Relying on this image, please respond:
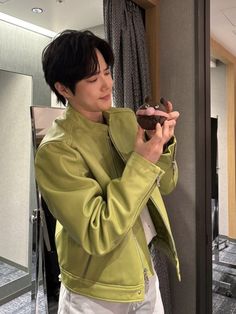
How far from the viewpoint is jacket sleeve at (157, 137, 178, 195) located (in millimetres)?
831

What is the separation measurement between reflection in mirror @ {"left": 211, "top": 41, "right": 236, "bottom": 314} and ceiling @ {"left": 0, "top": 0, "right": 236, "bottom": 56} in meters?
0.13

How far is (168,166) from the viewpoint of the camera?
84 cm

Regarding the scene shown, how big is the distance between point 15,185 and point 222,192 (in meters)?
1.50

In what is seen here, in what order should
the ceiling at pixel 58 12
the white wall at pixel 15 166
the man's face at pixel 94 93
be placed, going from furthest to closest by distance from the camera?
the white wall at pixel 15 166 < the ceiling at pixel 58 12 < the man's face at pixel 94 93

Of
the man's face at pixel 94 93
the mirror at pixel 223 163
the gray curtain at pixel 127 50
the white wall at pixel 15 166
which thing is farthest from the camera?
the white wall at pixel 15 166

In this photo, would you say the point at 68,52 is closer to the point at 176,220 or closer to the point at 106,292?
the point at 106,292

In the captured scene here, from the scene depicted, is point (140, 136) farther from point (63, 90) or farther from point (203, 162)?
point (203, 162)

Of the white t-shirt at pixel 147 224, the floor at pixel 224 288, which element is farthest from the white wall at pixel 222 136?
the white t-shirt at pixel 147 224

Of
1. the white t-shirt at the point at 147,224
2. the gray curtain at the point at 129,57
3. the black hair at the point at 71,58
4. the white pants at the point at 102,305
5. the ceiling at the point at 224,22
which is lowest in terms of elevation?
the white pants at the point at 102,305

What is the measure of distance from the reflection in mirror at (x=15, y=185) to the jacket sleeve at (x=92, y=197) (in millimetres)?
1518

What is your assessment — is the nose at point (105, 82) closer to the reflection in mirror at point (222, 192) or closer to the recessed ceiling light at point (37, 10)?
the reflection in mirror at point (222, 192)

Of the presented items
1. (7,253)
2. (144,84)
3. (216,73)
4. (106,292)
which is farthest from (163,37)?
(7,253)

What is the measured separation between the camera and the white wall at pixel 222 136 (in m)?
1.99

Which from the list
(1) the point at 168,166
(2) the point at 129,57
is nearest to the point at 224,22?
(2) the point at 129,57
